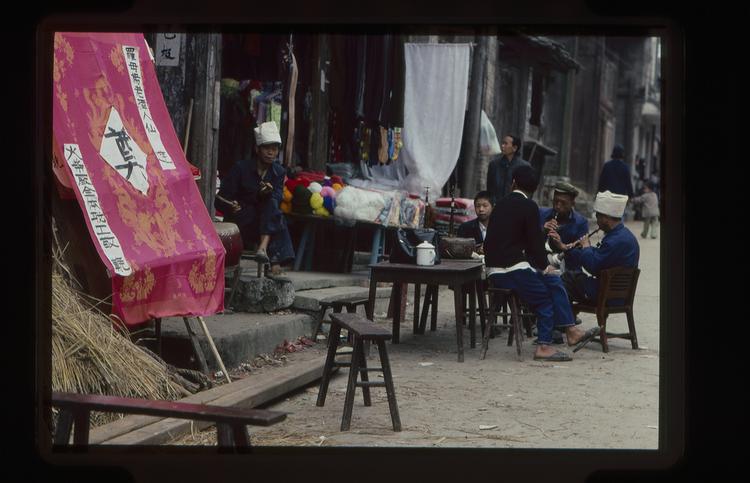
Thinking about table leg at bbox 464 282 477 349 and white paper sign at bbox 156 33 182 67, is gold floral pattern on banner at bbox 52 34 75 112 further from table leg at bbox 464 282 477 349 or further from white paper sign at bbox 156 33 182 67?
table leg at bbox 464 282 477 349

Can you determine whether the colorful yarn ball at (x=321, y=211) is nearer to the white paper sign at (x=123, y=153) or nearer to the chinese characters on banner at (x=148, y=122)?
the chinese characters on banner at (x=148, y=122)

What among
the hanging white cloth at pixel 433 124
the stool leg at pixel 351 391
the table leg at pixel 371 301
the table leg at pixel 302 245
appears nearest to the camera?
the stool leg at pixel 351 391

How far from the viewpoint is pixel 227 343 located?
15.0 feet

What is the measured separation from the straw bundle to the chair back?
6.78ft

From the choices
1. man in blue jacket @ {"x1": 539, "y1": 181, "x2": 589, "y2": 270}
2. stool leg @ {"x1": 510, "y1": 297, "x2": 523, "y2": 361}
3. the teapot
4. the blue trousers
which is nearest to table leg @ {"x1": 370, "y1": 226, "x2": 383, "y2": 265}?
the teapot

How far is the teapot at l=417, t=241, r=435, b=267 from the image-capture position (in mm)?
5777

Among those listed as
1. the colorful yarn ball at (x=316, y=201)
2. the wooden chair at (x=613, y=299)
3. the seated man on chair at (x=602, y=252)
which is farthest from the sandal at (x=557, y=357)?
the colorful yarn ball at (x=316, y=201)

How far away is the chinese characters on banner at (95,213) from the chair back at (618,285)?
7.16ft

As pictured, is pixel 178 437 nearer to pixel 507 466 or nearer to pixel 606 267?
pixel 507 466

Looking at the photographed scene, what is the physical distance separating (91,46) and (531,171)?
2799 mm

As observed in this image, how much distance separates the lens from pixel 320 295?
4926 millimetres

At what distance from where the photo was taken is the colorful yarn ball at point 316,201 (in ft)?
18.2

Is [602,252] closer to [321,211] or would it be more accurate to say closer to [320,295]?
[320,295]

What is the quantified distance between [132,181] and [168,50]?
59 cm
